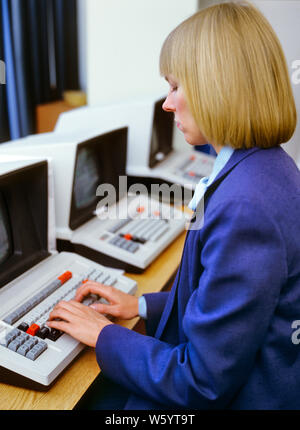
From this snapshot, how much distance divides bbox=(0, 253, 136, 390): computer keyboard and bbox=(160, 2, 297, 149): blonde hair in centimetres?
51

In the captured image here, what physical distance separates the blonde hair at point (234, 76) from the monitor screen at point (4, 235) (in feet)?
1.77

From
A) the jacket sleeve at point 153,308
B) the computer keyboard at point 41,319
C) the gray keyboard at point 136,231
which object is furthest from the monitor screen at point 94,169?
the jacket sleeve at point 153,308

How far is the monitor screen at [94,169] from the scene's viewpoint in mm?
1212

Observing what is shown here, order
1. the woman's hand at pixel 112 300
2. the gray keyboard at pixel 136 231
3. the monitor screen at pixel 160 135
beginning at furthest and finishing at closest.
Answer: the monitor screen at pixel 160 135 < the gray keyboard at pixel 136 231 < the woman's hand at pixel 112 300

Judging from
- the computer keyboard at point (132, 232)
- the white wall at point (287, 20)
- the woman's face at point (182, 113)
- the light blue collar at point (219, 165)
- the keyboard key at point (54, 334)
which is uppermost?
the white wall at point (287, 20)

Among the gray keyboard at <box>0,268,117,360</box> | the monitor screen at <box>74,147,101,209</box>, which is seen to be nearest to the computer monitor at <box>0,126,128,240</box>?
the monitor screen at <box>74,147,101,209</box>

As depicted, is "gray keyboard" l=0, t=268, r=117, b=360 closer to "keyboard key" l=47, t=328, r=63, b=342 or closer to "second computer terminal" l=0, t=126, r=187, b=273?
"keyboard key" l=47, t=328, r=63, b=342

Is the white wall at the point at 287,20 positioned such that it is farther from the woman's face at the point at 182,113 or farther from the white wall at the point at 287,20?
the woman's face at the point at 182,113

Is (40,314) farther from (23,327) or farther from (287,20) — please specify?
(287,20)

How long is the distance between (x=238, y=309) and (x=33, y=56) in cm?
297

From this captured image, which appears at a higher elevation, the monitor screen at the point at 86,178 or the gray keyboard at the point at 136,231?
the monitor screen at the point at 86,178

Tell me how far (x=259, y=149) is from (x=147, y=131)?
3.19 ft

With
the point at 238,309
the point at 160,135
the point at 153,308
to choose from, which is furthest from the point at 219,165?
the point at 160,135

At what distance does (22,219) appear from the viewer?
0.98 m
